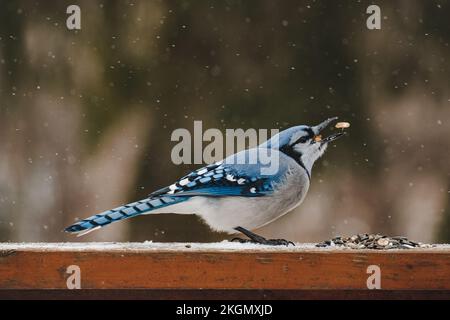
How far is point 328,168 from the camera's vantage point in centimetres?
369

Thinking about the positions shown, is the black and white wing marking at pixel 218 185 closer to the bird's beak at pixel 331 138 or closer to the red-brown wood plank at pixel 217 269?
the bird's beak at pixel 331 138

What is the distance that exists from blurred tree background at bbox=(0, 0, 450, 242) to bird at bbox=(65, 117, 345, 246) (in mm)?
123

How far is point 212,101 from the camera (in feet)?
12.2

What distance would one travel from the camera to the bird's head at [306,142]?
364cm

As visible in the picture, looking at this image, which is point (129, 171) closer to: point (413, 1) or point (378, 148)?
point (378, 148)

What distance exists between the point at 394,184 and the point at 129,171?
114cm

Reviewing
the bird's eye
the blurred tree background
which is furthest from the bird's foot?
the bird's eye

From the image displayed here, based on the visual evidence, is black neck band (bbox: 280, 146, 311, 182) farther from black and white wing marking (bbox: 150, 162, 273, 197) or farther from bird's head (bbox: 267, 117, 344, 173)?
black and white wing marking (bbox: 150, 162, 273, 197)

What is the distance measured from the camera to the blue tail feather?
10.7 ft

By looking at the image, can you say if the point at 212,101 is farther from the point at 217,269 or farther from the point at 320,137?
the point at 217,269

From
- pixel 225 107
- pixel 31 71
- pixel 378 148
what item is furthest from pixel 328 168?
pixel 31 71

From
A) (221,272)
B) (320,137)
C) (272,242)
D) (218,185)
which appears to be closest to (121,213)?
(218,185)

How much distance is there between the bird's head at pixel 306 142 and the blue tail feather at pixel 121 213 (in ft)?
1.92
